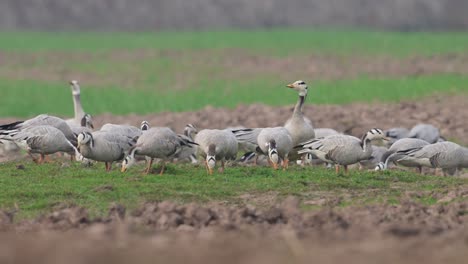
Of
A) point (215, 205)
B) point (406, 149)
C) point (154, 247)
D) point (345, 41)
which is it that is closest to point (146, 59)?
point (345, 41)

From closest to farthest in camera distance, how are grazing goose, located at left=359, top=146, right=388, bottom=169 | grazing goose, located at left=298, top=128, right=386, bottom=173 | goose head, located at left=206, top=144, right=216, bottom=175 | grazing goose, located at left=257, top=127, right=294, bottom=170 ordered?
goose head, located at left=206, top=144, right=216, bottom=175 < grazing goose, located at left=298, top=128, right=386, bottom=173 < grazing goose, located at left=257, top=127, right=294, bottom=170 < grazing goose, located at left=359, top=146, right=388, bottom=169

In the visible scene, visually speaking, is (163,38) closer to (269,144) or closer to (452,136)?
(452,136)

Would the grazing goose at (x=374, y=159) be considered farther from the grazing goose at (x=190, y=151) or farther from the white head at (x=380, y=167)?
the grazing goose at (x=190, y=151)

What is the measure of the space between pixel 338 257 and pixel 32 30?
58.8m

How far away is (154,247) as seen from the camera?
28.3 ft

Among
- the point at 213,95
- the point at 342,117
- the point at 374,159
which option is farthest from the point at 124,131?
the point at 213,95

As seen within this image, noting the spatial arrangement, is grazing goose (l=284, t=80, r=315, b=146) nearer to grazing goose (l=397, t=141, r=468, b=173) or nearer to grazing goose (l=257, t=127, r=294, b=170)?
grazing goose (l=257, t=127, r=294, b=170)

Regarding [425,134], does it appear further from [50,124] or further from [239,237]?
[239,237]

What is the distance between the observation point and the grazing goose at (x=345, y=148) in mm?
16469

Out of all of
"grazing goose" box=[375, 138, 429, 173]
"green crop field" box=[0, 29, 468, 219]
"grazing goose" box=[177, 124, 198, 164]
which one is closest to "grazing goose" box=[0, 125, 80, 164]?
"green crop field" box=[0, 29, 468, 219]

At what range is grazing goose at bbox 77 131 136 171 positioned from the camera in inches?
615

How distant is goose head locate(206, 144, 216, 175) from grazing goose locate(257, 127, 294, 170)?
3.11 feet

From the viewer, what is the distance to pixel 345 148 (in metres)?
16.5

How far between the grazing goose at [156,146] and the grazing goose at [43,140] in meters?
1.30
